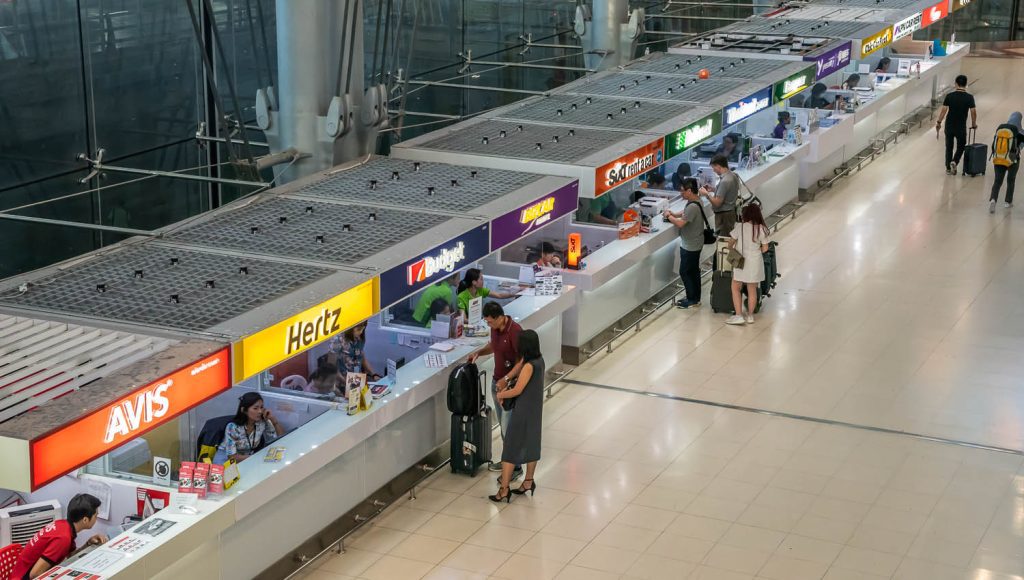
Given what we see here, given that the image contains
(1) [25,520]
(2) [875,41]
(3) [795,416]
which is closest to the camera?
(1) [25,520]

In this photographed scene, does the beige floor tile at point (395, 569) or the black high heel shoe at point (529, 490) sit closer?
the beige floor tile at point (395, 569)

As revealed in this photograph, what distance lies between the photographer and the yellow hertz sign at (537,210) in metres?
11.4

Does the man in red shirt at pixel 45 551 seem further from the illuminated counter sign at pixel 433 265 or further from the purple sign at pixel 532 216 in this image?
the purple sign at pixel 532 216

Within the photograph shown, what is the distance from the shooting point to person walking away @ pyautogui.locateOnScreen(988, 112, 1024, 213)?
707 inches

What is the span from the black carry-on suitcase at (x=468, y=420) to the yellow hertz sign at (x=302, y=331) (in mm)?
1145

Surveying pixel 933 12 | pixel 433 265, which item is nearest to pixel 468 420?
pixel 433 265

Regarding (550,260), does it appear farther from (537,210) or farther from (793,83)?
(793,83)

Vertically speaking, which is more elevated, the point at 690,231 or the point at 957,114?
the point at 957,114

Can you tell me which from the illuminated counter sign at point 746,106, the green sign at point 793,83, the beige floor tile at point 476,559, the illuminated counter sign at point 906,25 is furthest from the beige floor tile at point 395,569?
the illuminated counter sign at point 906,25

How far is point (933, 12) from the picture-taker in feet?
79.8

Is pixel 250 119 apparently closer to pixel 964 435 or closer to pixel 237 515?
pixel 237 515

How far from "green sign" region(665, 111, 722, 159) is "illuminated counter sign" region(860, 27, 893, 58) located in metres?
5.89

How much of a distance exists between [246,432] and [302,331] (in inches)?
35.6

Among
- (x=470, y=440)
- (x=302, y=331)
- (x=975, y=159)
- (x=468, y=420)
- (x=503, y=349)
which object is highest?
(x=302, y=331)
